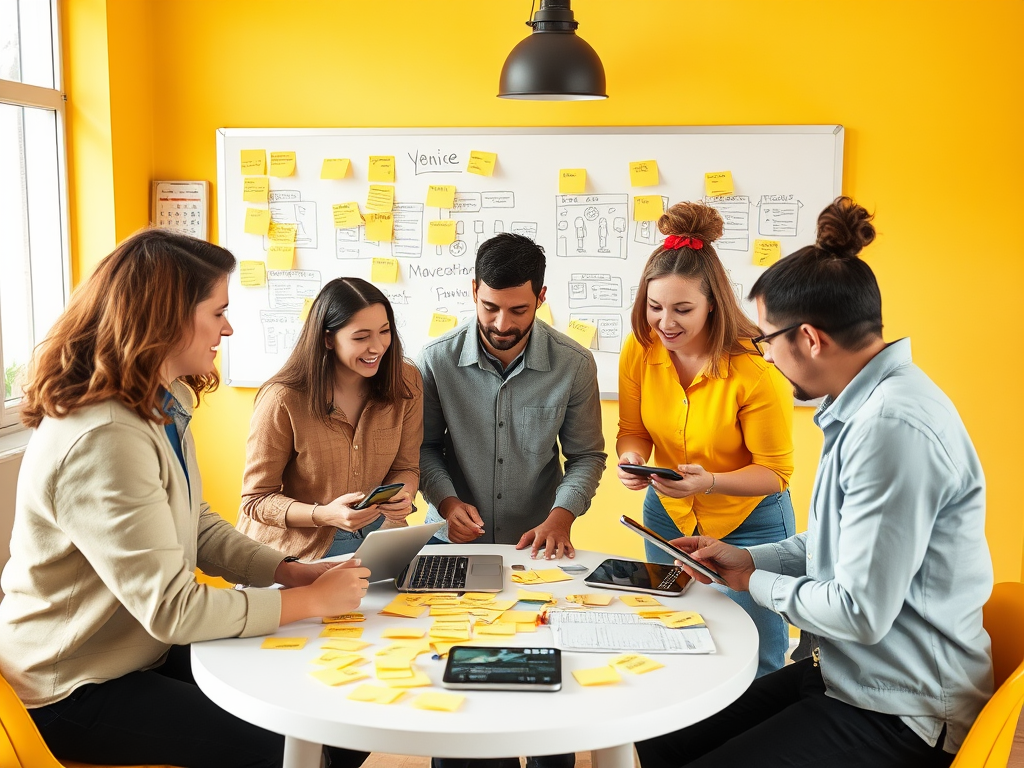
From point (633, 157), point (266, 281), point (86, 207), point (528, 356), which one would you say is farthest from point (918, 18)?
point (86, 207)

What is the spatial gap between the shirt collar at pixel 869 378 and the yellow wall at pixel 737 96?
208 cm

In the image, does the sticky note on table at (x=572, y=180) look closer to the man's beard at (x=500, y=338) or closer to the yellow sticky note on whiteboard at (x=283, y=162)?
the yellow sticky note on whiteboard at (x=283, y=162)

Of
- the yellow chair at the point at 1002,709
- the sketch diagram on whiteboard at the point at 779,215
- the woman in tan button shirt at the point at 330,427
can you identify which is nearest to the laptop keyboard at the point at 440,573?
the woman in tan button shirt at the point at 330,427

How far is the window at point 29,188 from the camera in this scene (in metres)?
3.34

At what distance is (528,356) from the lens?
2.56 m

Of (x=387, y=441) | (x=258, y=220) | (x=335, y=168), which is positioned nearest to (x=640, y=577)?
(x=387, y=441)

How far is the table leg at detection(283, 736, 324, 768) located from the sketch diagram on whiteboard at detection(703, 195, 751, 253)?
8.64ft

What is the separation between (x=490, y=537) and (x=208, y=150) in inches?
89.5

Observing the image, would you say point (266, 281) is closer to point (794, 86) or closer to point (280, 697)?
point (794, 86)

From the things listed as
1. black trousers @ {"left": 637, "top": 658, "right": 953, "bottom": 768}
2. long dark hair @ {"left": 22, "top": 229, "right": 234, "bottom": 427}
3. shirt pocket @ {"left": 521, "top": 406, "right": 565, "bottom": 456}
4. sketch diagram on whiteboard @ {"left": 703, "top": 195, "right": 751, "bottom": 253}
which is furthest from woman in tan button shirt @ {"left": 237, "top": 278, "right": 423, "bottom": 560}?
sketch diagram on whiteboard @ {"left": 703, "top": 195, "right": 751, "bottom": 253}

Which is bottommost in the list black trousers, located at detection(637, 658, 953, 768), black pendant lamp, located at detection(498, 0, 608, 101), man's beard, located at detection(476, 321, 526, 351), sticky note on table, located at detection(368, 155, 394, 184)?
black trousers, located at detection(637, 658, 953, 768)

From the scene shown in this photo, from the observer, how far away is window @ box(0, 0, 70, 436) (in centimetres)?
334

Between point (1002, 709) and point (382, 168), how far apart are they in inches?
118

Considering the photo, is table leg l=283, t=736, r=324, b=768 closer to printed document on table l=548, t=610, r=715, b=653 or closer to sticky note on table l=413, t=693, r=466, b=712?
sticky note on table l=413, t=693, r=466, b=712
